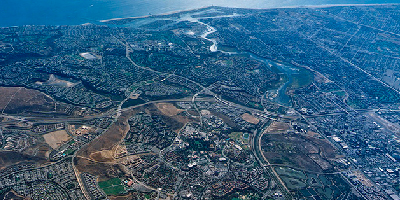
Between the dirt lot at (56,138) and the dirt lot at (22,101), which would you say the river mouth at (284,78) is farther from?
the dirt lot at (22,101)

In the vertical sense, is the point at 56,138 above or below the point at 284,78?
below

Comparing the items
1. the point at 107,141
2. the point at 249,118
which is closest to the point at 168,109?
the point at 107,141

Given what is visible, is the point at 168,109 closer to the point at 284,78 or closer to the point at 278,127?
the point at 278,127

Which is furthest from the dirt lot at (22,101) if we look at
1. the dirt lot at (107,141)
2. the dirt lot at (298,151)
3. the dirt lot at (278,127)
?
the dirt lot at (278,127)

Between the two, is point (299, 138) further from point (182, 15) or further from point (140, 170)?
point (182, 15)

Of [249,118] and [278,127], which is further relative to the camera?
[249,118]

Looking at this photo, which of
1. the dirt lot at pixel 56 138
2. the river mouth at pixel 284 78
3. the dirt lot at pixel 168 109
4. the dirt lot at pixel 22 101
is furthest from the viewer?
the river mouth at pixel 284 78
